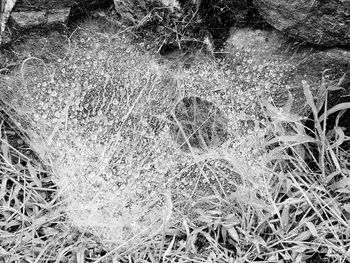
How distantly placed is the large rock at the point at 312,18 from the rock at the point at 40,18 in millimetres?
835

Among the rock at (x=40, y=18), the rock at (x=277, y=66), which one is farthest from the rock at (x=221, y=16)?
the rock at (x=40, y=18)

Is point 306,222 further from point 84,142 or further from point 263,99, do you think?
point 84,142

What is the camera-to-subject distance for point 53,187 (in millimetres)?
2359

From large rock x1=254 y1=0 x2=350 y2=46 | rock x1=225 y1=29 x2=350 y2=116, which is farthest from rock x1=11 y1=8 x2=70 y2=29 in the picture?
large rock x1=254 y1=0 x2=350 y2=46

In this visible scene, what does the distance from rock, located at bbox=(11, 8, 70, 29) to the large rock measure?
0.84m

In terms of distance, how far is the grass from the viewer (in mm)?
2133

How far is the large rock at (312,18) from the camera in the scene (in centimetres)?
203

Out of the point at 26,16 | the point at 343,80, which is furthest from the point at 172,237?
the point at 26,16

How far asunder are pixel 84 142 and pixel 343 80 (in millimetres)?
1132

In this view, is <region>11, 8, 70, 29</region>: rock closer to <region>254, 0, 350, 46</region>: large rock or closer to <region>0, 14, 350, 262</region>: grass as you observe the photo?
<region>0, 14, 350, 262</region>: grass

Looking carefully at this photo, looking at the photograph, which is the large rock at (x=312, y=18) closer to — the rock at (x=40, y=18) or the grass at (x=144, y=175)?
the grass at (x=144, y=175)

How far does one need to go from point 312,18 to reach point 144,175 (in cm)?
93

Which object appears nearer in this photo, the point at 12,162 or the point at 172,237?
the point at 172,237

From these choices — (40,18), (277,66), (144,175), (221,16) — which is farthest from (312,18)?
(40,18)
